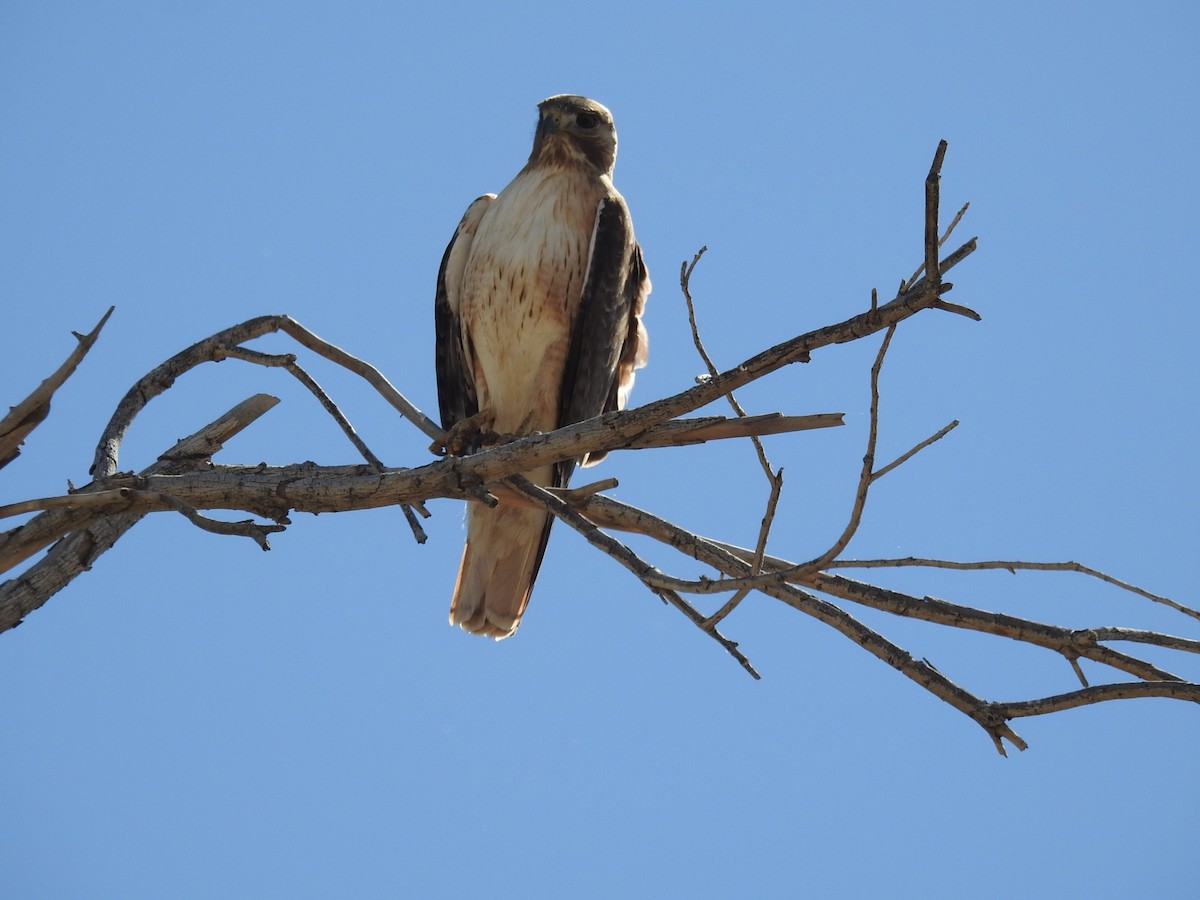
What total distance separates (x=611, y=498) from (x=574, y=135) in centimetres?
238

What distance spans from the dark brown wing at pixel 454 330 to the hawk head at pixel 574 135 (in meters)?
0.34

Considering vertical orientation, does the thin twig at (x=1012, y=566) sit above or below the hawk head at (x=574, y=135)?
below

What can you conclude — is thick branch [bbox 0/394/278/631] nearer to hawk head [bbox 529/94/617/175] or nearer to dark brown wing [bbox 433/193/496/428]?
dark brown wing [bbox 433/193/496/428]

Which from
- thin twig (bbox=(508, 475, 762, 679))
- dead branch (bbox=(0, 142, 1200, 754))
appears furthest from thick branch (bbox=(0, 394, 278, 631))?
thin twig (bbox=(508, 475, 762, 679))

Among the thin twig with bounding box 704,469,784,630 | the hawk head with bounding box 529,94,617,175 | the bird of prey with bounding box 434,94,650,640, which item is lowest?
the thin twig with bounding box 704,469,784,630

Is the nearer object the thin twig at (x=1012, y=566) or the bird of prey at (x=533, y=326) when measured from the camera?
the thin twig at (x=1012, y=566)

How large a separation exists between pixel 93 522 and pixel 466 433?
1730 millimetres

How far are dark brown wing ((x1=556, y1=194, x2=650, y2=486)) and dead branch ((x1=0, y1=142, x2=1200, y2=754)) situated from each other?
1.03 meters

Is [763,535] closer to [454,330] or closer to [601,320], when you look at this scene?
[601,320]

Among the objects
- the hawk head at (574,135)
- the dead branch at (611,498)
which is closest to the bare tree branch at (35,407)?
the dead branch at (611,498)

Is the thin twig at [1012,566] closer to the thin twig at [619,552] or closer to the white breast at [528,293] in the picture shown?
the thin twig at [619,552]

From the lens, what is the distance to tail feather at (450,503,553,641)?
16.8 feet

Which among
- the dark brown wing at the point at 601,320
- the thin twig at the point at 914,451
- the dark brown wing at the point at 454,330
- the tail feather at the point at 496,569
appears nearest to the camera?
the thin twig at the point at 914,451

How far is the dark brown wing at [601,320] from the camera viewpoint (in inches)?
197
